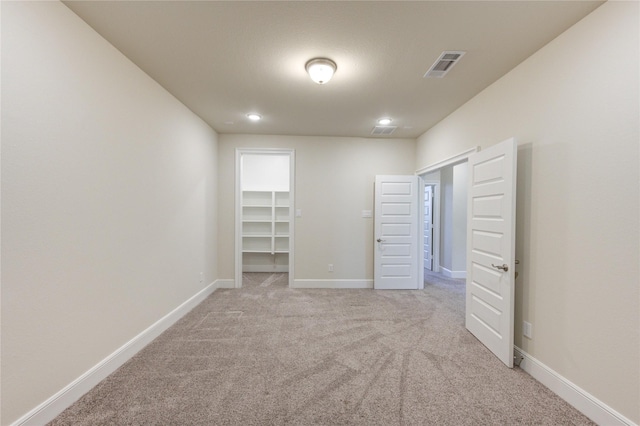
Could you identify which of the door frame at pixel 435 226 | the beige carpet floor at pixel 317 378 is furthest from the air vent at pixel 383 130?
the beige carpet floor at pixel 317 378

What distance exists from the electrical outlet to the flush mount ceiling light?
2810mm

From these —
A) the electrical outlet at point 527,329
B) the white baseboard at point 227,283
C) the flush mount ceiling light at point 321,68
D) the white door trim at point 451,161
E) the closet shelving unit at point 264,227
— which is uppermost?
the flush mount ceiling light at point 321,68

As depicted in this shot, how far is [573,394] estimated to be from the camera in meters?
1.81

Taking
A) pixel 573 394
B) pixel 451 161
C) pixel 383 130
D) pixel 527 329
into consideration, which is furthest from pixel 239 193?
pixel 573 394

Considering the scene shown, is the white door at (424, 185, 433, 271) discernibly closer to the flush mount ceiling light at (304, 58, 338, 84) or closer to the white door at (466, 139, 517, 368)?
the white door at (466, 139, 517, 368)

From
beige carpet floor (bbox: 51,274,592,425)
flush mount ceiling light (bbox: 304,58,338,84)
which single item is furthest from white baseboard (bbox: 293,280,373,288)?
flush mount ceiling light (bbox: 304,58,338,84)

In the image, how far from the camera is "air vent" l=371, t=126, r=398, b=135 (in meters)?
4.10

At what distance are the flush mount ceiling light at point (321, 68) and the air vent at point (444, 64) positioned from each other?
92cm

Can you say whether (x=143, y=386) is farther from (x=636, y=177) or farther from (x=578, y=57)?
(x=578, y=57)

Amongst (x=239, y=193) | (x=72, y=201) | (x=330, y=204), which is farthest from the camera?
(x=330, y=204)

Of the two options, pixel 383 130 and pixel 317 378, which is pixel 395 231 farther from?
pixel 317 378

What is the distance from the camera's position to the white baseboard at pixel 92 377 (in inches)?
61.4

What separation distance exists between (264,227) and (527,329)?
500cm

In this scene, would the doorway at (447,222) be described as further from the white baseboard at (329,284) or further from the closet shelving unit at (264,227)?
the closet shelving unit at (264,227)
